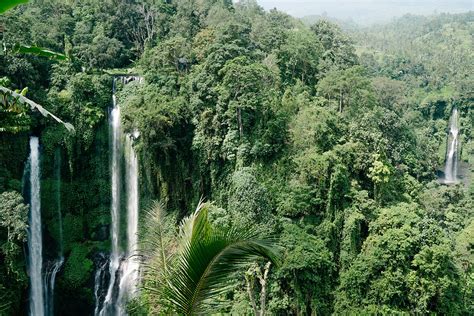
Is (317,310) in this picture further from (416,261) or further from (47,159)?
(47,159)

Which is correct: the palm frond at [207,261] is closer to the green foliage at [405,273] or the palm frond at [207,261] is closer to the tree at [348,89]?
the green foliage at [405,273]

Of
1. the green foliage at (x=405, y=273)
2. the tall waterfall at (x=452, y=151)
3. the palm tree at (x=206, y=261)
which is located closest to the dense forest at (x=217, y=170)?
the green foliage at (x=405, y=273)

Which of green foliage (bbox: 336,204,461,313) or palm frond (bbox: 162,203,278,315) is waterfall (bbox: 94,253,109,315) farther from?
palm frond (bbox: 162,203,278,315)

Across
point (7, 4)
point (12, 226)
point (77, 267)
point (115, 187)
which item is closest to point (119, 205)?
point (115, 187)

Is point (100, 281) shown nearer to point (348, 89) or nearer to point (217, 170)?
point (217, 170)

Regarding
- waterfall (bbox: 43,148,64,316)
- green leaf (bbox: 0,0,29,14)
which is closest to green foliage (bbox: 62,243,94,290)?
waterfall (bbox: 43,148,64,316)

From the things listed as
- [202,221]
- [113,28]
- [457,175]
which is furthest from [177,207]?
[457,175]
